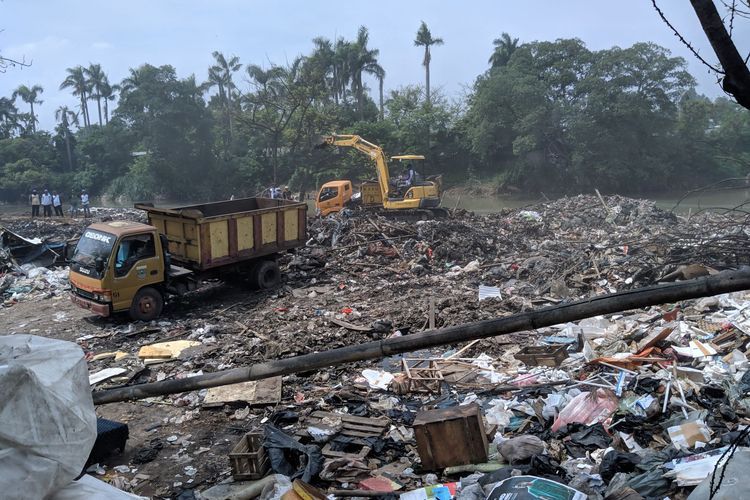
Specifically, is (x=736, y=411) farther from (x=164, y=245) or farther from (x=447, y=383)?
(x=164, y=245)

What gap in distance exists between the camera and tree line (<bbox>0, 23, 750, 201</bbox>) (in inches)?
1481

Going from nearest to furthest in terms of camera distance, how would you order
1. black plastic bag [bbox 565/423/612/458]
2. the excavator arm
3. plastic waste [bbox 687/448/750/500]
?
plastic waste [bbox 687/448/750/500] < black plastic bag [bbox 565/423/612/458] < the excavator arm

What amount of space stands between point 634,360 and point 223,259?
8278mm

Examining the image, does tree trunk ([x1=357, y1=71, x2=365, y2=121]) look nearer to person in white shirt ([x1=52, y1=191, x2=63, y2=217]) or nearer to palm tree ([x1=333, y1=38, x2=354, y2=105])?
palm tree ([x1=333, y1=38, x2=354, y2=105])

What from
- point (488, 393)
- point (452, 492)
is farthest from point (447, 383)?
point (452, 492)

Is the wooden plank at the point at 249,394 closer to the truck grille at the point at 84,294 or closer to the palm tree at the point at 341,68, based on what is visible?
the truck grille at the point at 84,294

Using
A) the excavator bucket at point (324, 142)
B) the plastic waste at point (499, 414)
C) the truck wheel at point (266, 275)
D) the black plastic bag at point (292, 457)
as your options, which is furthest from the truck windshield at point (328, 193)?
the black plastic bag at point (292, 457)

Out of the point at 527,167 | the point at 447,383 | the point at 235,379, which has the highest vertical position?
the point at 527,167

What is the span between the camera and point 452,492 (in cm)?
422

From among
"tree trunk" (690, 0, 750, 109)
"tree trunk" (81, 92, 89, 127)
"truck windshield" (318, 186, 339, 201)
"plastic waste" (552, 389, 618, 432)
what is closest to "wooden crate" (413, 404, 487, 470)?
"plastic waste" (552, 389, 618, 432)

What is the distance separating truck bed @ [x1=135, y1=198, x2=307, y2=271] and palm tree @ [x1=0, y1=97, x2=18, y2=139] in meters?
49.6

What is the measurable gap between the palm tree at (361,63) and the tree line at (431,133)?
5.7 inches

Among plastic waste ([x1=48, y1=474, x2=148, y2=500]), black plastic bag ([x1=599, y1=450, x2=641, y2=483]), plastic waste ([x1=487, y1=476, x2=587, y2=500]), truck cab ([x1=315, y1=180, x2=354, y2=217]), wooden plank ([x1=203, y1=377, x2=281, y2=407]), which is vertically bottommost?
wooden plank ([x1=203, y1=377, x2=281, y2=407])

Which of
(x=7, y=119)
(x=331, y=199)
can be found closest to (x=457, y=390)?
(x=331, y=199)
